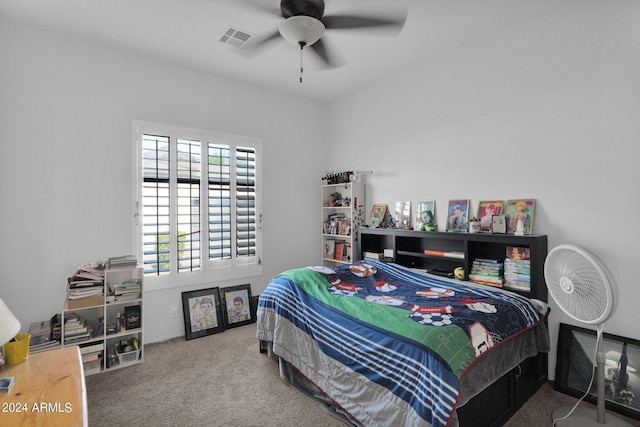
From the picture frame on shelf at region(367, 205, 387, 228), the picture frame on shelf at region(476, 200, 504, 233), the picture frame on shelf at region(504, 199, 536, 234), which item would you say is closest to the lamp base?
the picture frame on shelf at region(504, 199, 536, 234)

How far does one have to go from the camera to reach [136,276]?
3.20 m

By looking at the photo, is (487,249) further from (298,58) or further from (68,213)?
(68,213)

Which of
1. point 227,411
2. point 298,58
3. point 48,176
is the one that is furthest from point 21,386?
point 298,58

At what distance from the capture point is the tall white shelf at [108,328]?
2.65 meters

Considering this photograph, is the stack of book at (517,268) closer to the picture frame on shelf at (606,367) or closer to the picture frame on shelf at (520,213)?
the picture frame on shelf at (520,213)

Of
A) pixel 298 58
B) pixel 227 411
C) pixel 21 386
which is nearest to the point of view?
pixel 21 386

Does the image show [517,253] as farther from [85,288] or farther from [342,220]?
[85,288]

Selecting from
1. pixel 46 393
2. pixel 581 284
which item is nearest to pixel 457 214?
pixel 581 284

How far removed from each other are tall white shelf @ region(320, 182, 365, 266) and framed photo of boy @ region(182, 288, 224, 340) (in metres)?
1.63

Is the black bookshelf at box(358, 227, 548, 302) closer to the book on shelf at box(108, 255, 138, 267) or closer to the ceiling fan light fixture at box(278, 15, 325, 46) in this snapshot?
the ceiling fan light fixture at box(278, 15, 325, 46)

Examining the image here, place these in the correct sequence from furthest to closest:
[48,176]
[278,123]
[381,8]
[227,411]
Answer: [278,123], [48,176], [381,8], [227,411]

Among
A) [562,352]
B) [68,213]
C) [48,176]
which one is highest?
[48,176]

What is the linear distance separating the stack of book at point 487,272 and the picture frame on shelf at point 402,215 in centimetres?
89

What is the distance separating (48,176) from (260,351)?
2.54m
